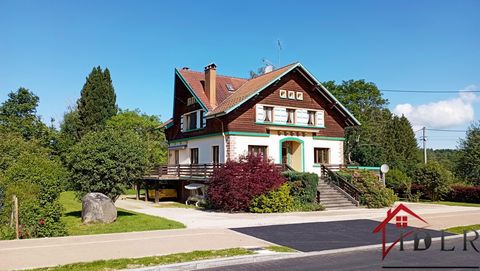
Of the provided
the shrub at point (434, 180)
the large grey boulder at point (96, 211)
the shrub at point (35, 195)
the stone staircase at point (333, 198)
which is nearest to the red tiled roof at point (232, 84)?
the shrub at point (434, 180)

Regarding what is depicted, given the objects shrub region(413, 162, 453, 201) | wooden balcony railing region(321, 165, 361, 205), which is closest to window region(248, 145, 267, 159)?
wooden balcony railing region(321, 165, 361, 205)

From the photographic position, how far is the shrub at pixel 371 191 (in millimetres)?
24656

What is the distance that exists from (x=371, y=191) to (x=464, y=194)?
33.5 feet

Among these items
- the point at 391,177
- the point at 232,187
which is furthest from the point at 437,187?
the point at 232,187

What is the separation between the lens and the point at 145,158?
66.8 ft

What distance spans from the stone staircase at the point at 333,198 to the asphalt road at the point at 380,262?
42.9 ft

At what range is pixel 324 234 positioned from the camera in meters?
13.7

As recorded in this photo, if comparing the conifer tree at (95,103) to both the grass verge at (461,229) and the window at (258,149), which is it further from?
the grass verge at (461,229)

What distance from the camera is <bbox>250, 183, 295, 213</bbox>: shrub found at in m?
21.3

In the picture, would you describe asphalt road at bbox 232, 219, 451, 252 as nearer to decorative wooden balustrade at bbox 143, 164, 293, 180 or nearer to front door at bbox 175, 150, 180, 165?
decorative wooden balustrade at bbox 143, 164, 293, 180

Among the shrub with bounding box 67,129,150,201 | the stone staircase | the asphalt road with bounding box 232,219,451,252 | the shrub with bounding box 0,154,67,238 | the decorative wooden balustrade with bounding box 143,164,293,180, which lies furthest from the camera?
the decorative wooden balustrade with bounding box 143,164,293,180

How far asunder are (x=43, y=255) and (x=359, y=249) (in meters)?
7.90

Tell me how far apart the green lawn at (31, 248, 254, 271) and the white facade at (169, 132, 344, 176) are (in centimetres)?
1618

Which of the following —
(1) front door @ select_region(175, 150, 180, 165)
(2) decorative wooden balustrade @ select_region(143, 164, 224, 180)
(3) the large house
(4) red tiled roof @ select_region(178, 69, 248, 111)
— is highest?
(4) red tiled roof @ select_region(178, 69, 248, 111)
